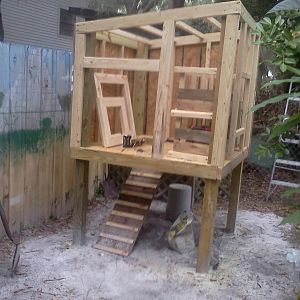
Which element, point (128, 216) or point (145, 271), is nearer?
point (145, 271)

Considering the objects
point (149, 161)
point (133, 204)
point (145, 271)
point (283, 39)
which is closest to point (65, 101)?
point (133, 204)

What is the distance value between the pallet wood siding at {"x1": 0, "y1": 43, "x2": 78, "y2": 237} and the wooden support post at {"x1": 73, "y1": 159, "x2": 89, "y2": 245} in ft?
1.75

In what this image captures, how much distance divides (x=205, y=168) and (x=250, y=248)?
1398 mm

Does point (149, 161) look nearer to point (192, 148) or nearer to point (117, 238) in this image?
point (192, 148)

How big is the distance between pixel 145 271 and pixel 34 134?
1.78m

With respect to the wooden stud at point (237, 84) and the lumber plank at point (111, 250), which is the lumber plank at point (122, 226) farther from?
the wooden stud at point (237, 84)

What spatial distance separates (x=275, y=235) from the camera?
454 cm

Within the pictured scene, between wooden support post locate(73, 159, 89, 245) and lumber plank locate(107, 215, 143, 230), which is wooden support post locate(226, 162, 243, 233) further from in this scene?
wooden support post locate(73, 159, 89, 245)

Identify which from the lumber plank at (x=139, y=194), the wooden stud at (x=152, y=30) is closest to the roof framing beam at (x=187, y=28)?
the wooden stud at (x=152, y=30)

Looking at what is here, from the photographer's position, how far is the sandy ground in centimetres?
303

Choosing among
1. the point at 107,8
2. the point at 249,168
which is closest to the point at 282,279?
the point at 249,168

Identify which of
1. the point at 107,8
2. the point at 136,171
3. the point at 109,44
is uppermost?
the point at 107,8

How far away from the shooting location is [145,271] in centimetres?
340

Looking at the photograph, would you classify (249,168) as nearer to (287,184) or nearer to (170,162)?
(287,184)
